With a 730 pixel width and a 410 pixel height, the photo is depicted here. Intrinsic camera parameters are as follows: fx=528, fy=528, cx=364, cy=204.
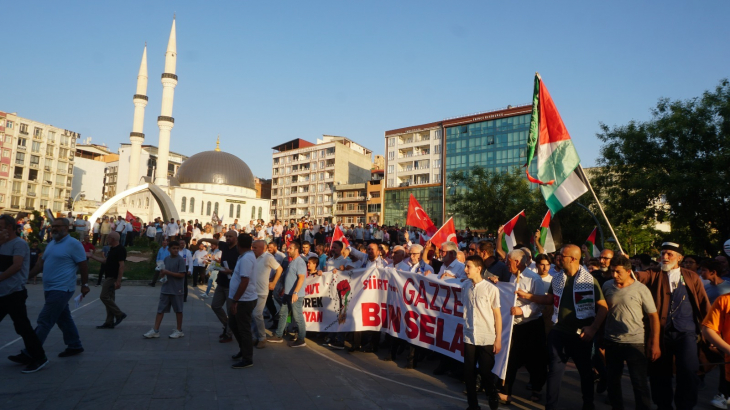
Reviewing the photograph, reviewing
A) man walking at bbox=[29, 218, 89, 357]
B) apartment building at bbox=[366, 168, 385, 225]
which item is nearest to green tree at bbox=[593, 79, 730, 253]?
man walking at bbox=[29, 218, 89, 357]

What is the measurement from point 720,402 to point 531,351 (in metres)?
2.45

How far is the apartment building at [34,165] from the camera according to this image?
Answer: 85438 millimetres

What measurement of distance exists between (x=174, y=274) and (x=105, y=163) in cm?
11766

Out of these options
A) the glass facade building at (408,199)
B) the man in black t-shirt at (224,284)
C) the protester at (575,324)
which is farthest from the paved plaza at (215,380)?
the glass facade building at (408,199)

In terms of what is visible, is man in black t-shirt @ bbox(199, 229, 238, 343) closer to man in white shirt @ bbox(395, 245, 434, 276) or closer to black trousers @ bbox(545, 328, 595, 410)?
man in white shirt @ bbox(395, 245, 434, 276)

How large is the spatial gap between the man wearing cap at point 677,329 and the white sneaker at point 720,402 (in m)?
1.04

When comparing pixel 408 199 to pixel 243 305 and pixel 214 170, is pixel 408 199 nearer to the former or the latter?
pixel 214 170

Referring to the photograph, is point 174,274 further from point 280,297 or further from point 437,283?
point 437,283

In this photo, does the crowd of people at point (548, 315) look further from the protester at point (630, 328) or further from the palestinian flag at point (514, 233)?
the palestinian flag at point (514, 233)

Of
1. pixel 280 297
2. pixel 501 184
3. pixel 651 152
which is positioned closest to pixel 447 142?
pixel 501 184

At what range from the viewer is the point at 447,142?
80.2m

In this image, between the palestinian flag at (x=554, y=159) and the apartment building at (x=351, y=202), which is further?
the apartment building at (x=351, y=202)

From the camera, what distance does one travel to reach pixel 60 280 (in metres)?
7.66

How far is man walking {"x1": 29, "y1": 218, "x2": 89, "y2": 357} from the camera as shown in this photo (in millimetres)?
7531
